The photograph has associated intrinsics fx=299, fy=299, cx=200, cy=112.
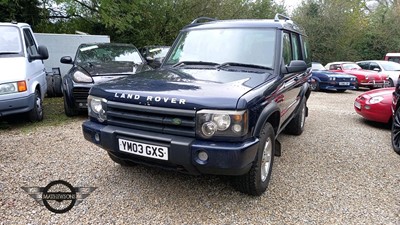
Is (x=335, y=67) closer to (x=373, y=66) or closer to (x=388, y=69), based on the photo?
(x=373, y=66)

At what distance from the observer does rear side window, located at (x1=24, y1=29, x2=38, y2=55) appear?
19.1ft

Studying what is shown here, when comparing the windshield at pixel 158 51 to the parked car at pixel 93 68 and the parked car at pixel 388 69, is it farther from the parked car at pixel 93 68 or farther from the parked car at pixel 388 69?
the parked car at pixel 388 69

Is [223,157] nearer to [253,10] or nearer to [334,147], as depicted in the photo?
[334,147]

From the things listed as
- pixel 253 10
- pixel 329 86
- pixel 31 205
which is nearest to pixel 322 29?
→ pixel 253 10

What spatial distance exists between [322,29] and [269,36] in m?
21.4

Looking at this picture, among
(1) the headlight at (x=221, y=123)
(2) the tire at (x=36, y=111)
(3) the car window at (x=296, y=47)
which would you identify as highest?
(3) the car window at (x=296, y=47)

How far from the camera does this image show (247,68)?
11.0ft

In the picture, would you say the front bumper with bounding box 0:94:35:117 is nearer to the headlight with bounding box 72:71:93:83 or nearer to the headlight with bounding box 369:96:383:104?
the headlight with bounding box 72:71:93:83

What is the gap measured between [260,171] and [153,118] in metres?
1.16

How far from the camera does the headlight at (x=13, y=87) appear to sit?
15.6 ft

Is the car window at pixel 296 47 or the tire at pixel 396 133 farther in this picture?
the tire at pixel 396 133

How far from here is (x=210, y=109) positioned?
240 cm

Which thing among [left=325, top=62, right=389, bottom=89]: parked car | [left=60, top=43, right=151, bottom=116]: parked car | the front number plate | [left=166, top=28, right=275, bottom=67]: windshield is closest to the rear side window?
[left=60, top=43, right=151, bottom=116]: parked car

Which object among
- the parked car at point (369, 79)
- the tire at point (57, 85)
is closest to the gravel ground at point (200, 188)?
the tire at point (57, 85)
